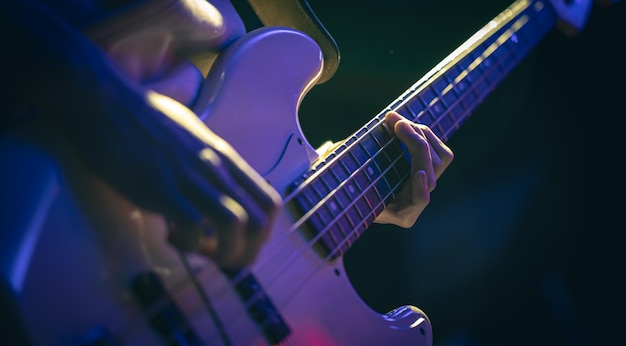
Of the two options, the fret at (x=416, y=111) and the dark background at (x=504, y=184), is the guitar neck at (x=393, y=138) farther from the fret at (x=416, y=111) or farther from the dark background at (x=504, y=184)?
the dark background at (x=504, y=184)

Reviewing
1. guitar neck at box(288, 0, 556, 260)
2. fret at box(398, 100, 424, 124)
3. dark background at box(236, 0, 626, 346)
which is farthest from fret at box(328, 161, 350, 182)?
dark background at box(236, 0, 626, 346)

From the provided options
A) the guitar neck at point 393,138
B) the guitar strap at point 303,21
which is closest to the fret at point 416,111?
the guitar neck at point 393,138

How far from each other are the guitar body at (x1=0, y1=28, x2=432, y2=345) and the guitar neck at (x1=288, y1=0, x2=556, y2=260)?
3 cm

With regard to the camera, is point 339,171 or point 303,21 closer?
point 339,171

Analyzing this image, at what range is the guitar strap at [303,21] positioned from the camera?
2.86 ft

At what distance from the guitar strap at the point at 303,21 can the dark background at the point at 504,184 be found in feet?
0.87

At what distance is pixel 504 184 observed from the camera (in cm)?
143

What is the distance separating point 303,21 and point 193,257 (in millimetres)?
578

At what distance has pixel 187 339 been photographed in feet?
1.53

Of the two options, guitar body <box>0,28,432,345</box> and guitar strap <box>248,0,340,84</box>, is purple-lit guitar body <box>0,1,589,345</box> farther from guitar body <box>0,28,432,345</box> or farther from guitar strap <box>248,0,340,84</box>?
guitar strap <box>248,0,340,84</box>

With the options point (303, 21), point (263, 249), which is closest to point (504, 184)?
point (303, 21)

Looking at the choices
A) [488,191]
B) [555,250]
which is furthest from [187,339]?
[555,250]

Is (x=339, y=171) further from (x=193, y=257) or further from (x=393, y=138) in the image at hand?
(x=193, y=257)

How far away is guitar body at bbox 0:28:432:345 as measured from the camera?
1.36ft
